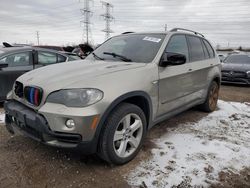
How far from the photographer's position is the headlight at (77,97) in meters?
2.55

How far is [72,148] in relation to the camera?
258 centimetres

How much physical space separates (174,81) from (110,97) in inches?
55.7

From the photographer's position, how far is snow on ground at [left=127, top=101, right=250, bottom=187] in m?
Answer: 2.80

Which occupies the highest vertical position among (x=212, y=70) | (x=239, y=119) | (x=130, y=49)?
(x=130, y=49)

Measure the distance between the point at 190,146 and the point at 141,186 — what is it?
4.25 feet

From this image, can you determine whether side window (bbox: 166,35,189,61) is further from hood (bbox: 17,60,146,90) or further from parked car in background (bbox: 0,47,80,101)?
parked car in background (bbox: 0,47,80,101)

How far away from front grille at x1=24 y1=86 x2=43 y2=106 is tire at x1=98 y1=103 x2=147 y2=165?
80 centimetres

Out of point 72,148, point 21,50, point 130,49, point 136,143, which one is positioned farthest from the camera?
point 21,50

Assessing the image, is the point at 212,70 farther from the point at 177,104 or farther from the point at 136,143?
the point at 136,143

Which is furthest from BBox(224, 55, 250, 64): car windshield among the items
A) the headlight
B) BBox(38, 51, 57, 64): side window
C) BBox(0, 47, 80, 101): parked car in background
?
the headlight

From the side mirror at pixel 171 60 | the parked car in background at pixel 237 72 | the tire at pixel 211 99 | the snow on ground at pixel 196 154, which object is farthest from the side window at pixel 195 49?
the parked car in background at pixel 237 72

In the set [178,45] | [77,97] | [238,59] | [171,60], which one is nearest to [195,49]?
[178,45]

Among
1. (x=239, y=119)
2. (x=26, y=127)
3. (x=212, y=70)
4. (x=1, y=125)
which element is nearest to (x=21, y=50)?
(x=1, y=125)

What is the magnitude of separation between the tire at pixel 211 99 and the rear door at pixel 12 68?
168 inches
